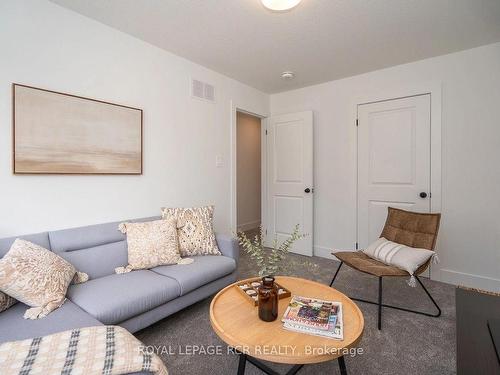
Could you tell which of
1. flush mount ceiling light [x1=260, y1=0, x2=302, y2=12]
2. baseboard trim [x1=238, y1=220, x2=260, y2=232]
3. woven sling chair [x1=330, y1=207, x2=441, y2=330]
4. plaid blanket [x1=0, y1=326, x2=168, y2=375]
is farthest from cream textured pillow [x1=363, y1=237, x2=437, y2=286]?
baseboard trim [x1=238, y1=220, x2=260, y2=232]

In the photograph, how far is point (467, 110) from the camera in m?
2.77

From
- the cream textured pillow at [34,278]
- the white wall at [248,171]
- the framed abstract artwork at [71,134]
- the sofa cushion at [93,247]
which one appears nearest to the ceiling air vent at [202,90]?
the framed abstract artwork at [71,134]

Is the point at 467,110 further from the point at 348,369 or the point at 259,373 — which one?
the point at 259,373

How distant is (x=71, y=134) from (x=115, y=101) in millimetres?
493

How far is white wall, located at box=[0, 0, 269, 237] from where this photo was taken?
186 cm

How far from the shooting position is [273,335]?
49.3 inches

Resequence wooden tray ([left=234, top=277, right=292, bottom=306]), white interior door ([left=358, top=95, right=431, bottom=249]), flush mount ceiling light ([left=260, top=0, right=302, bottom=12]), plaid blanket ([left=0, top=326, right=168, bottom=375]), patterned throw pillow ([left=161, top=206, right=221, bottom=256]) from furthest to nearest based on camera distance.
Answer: white interior door ([left=358, top=95, right=431, bottom=249]), patterned throw pillow ([left=161, top=206, right=221, bottom=256]), flush mount ceiling light ([left=260, top=0, right=302, bottom=12]), wooden tray ([left=234, top=277, right=292, bottom=306]), plaid blanket ([left=0, top=326, right=168, bottom=375])

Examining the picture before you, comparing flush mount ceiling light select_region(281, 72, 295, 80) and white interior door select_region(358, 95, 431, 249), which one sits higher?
flush mount ceiling light select_region(281, 72, 295, 80)

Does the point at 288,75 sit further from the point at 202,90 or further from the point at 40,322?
the point at 40,322

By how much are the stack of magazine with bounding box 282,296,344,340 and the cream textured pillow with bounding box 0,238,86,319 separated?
1303 mm

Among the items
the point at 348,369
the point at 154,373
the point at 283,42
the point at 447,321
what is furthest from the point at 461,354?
the point at 283,42

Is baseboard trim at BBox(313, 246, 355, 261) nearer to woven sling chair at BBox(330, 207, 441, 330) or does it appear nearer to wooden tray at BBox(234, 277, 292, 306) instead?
woven sling chair at BBox(330, 207, 441, 330)

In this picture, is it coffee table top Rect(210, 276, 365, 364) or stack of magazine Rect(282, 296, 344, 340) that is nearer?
coffee table top Rect(210, 276, 365, 364)

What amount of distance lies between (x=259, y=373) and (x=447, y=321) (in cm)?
157
